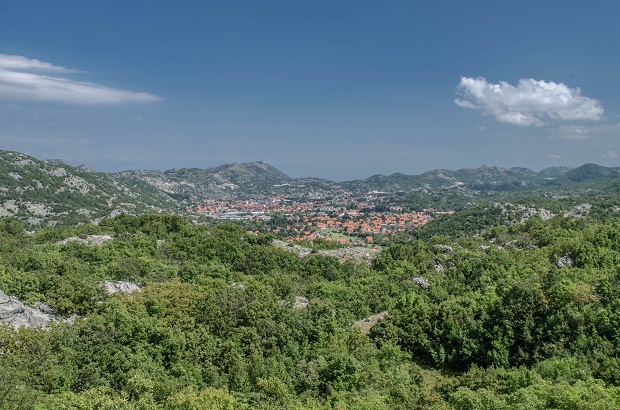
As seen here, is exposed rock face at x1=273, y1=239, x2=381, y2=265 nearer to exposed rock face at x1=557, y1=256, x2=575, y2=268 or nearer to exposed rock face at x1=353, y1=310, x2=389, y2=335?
exposed rock face at x1=353, y1=310, x2=389, y2=335

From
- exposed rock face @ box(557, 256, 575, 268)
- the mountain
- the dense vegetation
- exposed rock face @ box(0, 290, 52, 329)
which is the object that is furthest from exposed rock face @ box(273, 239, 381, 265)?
the mountain

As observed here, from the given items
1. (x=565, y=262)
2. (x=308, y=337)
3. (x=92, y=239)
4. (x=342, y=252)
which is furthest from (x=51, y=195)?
(x=565, y=262)

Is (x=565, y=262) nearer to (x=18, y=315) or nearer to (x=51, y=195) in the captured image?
(x=18, y=315)

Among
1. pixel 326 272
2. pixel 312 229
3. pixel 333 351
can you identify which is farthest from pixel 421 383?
pixel 312 229

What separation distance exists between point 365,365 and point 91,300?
18057 millimetres

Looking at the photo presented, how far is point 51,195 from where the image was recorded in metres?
127

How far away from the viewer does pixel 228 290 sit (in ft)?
100

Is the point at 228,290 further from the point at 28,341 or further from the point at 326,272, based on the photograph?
the point at 326,272

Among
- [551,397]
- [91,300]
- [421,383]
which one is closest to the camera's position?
[551,397]

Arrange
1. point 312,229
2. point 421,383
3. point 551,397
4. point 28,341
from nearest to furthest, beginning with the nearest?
point 551,397
point 28,341
point 421,383
point 312,229

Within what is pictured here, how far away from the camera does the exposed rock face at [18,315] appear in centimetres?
2373

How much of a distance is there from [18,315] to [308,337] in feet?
56.9

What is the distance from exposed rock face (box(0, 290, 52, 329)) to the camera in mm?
23734

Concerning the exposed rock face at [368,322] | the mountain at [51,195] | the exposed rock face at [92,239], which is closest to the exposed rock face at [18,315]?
the exposed rock face at [92,239]
